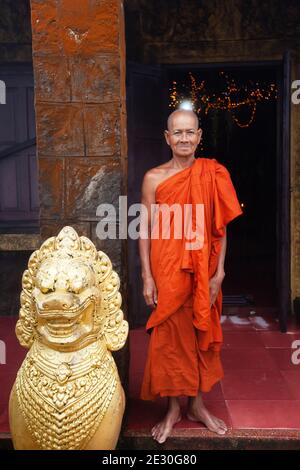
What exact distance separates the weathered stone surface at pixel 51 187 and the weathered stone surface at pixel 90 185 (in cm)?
4

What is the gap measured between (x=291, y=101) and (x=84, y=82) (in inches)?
109

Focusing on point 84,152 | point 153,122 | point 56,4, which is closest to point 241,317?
point 153,122

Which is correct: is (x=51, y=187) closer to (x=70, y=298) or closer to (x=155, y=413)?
(x=70, y=298)

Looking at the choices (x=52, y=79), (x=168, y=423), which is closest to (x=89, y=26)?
(x=52, y=79)

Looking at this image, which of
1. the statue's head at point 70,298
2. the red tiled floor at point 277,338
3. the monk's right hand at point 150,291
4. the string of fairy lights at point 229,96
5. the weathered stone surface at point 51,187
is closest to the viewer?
the statue's head at point 70,298

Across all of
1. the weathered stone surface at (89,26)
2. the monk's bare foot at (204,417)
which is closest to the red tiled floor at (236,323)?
the monk's bare foot at (204,417)

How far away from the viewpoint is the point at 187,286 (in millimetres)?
2740

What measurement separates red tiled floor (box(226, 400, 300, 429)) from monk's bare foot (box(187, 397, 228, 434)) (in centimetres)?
9

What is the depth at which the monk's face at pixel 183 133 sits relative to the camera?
105 inches

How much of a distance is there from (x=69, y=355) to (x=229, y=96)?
7.76 m

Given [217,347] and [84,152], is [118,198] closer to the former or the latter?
[84,152]

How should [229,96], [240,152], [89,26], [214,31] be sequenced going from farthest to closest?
[240,152]
[229,96]
[214,31]
[89,26]

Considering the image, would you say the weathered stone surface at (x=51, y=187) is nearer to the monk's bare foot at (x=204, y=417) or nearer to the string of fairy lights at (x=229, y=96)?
the monk's bare foot at (x=204, y=417)

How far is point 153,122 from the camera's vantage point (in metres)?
4.67
